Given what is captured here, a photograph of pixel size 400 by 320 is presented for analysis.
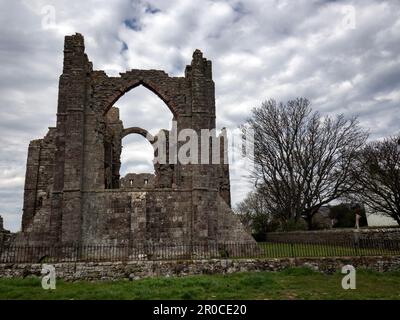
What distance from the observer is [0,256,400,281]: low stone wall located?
1249 centimetres

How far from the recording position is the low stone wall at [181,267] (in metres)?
12.5

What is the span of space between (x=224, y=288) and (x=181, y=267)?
3.06 metres

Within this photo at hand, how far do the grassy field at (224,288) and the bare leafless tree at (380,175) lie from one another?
41.4 feet

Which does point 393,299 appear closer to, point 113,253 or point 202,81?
point 113,253

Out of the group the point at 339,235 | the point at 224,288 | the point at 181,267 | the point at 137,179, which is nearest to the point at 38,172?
the point at 137,179

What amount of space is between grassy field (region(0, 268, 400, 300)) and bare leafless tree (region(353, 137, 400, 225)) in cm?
1263

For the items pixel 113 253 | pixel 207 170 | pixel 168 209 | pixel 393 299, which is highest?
pixel 207 170

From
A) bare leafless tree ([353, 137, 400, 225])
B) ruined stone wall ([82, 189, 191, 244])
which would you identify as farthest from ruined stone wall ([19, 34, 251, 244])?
bare leafless tree ([353, 137, 400, 225])

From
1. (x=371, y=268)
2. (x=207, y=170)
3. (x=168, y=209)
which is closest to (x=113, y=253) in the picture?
(x=168, y=209)

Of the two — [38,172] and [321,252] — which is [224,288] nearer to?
[321,252]

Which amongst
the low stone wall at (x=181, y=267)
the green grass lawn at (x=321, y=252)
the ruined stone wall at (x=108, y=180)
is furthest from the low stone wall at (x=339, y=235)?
the ruined stone wall at (x=108, y=180)

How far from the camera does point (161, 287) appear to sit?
34.3ft

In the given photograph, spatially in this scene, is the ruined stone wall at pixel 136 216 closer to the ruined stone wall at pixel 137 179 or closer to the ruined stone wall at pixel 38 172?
the ruined stone wall at pixel 38 172

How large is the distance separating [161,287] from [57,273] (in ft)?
14.0
